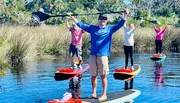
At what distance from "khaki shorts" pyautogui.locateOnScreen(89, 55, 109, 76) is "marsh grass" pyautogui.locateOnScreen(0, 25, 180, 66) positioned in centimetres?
444

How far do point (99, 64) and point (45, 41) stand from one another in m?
14.1

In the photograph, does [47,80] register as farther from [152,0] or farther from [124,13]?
[152,0]

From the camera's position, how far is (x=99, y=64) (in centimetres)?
975

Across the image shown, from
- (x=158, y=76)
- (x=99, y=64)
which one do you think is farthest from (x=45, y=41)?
(x=99, y=64)

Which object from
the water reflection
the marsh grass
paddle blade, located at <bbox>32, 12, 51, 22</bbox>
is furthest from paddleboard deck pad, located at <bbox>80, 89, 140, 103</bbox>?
the marsh grass

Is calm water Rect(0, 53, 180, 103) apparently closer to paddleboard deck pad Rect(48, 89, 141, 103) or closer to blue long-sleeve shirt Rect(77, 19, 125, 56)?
paddleboard deck pad Rect(48, 89, 141, 103)

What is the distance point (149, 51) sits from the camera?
99.2 feet

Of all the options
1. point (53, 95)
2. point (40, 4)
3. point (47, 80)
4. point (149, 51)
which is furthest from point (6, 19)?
point (53, 95)

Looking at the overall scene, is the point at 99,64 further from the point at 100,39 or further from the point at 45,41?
the point at 45,41

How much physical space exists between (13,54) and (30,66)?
1452 millimetres

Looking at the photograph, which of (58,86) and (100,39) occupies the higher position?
(100,39)

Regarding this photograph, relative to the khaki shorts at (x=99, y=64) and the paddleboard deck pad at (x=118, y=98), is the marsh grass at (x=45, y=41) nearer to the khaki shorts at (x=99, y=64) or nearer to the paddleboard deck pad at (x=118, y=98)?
the khaki shorts at (x=99, y=64)

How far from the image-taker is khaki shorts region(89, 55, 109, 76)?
31.8 ft

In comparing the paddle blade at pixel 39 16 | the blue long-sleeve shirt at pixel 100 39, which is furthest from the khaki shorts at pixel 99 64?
the paddle blade at pixel 39 16
